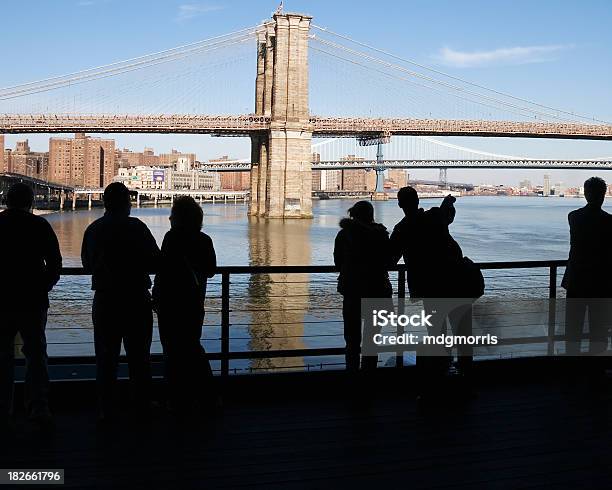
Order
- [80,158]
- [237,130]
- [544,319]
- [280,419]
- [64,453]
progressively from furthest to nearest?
[80,158] < [237,130] < [544,319] < [280,419] < [64,453]

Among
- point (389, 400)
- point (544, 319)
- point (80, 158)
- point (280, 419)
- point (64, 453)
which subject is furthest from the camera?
point (80, 158)

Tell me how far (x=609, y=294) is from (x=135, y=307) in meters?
2.93

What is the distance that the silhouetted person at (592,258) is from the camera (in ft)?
15.8

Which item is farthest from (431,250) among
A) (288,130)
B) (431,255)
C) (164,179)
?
(164,179)

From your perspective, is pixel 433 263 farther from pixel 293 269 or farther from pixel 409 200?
pixel 293 269

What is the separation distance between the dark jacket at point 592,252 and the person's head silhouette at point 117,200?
2716 millimetres

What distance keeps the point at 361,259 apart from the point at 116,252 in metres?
1.36

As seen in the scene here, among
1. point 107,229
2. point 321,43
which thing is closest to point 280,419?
point 107,229

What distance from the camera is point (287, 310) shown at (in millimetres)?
8055

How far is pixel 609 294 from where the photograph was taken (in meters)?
4.88

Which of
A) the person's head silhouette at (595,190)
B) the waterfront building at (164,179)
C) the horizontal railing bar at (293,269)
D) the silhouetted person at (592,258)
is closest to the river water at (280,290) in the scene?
the horizontal railing bar at (293,269)

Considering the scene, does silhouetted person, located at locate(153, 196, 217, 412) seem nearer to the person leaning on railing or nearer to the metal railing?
the metal railing

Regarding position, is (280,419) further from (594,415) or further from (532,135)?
(532,135)

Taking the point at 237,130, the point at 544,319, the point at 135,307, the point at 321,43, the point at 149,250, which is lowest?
the point at 544,319
